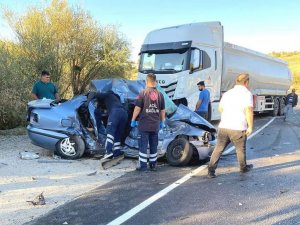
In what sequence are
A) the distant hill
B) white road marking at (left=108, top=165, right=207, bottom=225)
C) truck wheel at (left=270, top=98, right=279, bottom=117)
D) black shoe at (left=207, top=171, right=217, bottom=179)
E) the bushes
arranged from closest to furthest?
white road marking at (left=108, top=165, right=207, bottom=225), black shoe at (left=207, top=171, right=217, bottom=179), the bushes, truck wheel at (left=270, top=98, right=279, bottom=117), the distant hill

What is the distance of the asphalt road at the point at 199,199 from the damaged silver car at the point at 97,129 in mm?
461

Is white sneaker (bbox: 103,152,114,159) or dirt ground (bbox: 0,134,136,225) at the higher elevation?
white sneaker (bbox: 103,152,114,159)

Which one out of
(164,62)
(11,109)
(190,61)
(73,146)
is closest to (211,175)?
(73,146)

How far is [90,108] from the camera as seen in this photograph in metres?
8.47

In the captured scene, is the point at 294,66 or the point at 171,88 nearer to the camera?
the point at 171,88

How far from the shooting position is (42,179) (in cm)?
695

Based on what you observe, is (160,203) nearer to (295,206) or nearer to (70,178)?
(295,206)

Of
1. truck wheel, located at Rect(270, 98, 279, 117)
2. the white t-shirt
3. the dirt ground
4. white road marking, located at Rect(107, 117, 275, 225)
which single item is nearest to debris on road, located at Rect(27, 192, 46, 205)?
the dirt ground

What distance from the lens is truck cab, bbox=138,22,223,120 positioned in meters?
13.6

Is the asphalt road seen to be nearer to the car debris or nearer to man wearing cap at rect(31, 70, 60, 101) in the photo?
the car debris

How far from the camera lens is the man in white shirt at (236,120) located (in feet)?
22.9

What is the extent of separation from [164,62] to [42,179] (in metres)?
7.88

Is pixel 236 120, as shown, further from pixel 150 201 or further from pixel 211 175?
pixel 150 201

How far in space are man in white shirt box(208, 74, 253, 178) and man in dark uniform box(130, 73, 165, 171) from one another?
1.14 meters
